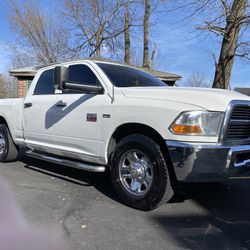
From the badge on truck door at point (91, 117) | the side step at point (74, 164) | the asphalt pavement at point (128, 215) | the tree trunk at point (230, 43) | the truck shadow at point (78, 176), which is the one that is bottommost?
the truck shadow at point (78, 176)

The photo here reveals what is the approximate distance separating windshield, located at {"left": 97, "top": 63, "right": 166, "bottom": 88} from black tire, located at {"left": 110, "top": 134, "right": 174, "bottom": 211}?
0.98 m

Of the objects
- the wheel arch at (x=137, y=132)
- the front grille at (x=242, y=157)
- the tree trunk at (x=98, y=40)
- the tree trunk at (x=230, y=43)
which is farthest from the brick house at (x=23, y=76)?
the front grille at (x=242, y=157)

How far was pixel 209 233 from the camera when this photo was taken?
3.67 m

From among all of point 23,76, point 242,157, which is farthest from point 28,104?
point 23,76

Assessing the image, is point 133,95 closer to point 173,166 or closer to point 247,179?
point 173,166

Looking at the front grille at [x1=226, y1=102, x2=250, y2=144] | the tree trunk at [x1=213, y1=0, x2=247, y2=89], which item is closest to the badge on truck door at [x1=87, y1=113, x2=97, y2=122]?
the front grille at [x1=226, y1=102, x2=250, y2=144]

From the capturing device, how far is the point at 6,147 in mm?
6992

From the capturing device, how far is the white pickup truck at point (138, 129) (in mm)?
3848

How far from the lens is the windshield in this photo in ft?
16.7

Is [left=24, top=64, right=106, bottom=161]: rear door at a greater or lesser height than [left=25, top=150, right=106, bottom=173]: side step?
greater

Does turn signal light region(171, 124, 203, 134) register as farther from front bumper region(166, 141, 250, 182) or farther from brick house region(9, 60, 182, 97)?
brick house region(9, 60, 182, 97)

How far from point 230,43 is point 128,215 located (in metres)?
10.4

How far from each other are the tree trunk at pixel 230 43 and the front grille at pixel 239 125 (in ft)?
30.2

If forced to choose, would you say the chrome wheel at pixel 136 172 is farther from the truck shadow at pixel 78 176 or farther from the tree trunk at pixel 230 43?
the tree trunk at pixel 230 43
